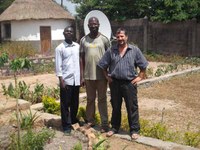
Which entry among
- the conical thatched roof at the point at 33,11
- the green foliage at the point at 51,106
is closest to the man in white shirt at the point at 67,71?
the green foliage at the point at 51,106

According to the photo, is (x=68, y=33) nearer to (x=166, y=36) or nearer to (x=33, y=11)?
(x=166, y=36)

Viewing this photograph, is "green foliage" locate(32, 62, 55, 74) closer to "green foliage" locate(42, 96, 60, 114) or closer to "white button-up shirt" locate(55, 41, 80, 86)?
"green foliage" locate(42, 96, 60, 114)

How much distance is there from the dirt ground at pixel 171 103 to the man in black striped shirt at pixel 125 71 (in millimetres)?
458

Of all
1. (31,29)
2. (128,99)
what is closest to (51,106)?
(128,99)

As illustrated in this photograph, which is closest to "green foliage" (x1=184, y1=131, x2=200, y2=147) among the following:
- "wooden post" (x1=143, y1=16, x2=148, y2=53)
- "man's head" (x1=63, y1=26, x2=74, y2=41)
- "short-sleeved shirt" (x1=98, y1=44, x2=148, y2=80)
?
A: "short-sleeved shirt" (x1=98, y1=44, x2=148, y2=80)

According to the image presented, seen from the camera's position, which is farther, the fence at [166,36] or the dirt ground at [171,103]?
the fence at [166,36]

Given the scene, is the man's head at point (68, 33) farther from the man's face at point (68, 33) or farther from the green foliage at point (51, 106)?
the green foliage at point (51, 106)

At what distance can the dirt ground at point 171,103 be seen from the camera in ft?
20.3

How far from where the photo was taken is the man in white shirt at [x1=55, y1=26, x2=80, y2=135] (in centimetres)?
524

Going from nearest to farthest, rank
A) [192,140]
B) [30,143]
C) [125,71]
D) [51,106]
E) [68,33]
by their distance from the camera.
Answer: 1. [30,143]
2. [192,140]
3. [125,71]
4. [68,33]
5. [51,106]

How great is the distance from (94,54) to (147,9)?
15.6m

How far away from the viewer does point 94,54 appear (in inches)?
208

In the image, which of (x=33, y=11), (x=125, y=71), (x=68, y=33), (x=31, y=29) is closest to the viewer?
(x=125, y=71)

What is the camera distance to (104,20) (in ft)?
29.2
